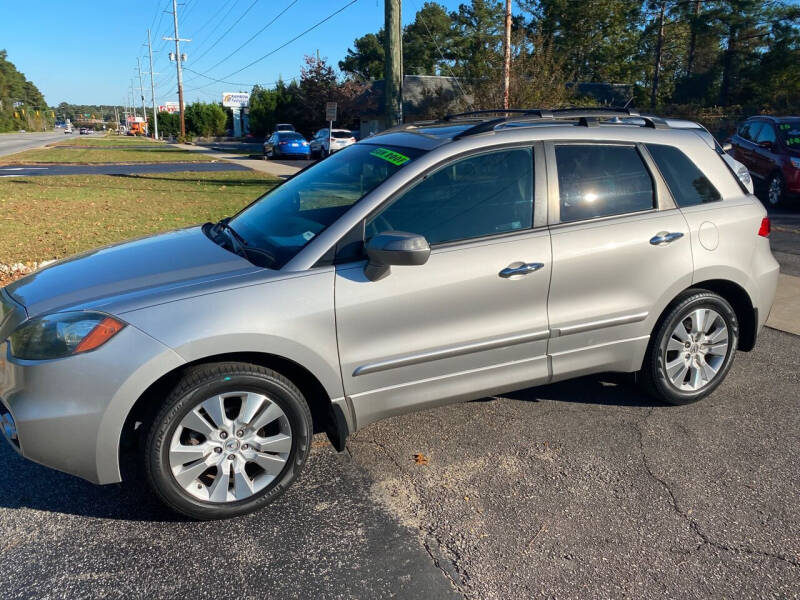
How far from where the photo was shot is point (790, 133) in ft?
40.5

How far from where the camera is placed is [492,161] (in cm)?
358

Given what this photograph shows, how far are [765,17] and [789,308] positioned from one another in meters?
35.6

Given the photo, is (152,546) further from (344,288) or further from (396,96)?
(396,96)

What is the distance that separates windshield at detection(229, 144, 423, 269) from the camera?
337 cm

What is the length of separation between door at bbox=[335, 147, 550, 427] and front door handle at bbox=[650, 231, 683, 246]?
2.45ft

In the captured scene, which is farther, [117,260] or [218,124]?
[218,124]

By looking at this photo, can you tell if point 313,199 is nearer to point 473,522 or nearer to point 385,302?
point 385,302

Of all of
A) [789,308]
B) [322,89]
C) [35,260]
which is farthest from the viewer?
[322,89]

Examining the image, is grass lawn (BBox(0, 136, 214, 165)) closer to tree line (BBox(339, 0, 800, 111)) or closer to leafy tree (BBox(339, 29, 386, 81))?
tree line (BBox(339, 0, 800, 111))

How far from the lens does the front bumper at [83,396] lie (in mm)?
2719

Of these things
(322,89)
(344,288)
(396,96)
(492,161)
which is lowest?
(344,288)

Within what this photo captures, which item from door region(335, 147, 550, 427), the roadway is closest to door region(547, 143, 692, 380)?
door region(335, 147, 550, 427)

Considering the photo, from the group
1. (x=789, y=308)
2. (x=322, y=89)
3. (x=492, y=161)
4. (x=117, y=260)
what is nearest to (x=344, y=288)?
(x=492, y=161)

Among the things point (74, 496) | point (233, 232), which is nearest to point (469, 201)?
point (233, 232)
